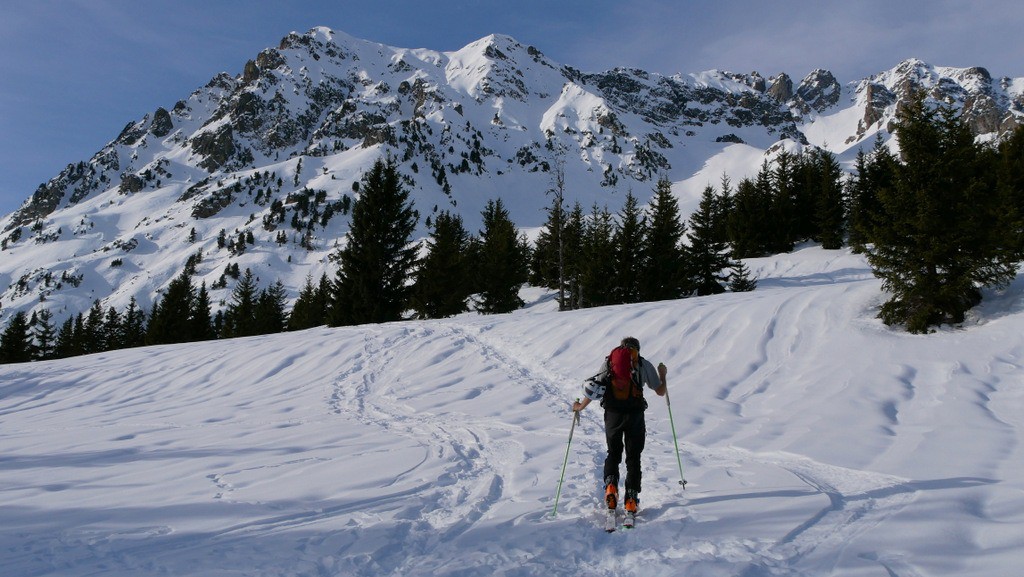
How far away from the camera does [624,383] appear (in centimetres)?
549

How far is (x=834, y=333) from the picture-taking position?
12.8 meters

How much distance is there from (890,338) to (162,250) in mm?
179320

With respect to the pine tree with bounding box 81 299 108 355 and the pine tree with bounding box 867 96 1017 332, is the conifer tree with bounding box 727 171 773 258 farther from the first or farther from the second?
the pine tree with bounding box 81 299 108 355

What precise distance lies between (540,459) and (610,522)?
238cm

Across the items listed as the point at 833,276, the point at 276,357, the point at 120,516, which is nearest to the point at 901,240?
the point at 120,516

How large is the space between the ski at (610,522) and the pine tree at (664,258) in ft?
84.8

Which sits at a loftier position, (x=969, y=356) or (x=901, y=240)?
(x=901, y=240)

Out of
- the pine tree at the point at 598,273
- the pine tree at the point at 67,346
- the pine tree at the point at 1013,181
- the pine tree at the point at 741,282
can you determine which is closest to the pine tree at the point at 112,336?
the pine tree at the point at 67,346

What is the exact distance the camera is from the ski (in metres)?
A: 4.85

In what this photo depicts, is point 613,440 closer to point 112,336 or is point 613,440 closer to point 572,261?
point 572,261

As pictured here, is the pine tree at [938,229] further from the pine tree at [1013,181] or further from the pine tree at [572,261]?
the pine tree at [572,261]

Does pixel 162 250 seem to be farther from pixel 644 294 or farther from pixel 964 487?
pixel 964 487

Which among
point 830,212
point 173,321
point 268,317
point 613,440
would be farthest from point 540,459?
point 268,317

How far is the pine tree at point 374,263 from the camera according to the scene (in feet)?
90.9
